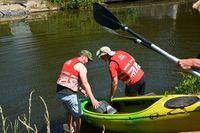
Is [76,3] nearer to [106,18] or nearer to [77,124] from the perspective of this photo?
[106,18]

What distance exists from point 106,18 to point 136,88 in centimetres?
220

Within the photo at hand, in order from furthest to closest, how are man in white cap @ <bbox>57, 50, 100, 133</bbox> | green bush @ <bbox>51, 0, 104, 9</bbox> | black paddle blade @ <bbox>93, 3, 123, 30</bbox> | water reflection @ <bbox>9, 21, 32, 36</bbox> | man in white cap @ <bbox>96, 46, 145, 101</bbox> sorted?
green bush @ <bbox>51, 0, 104, 9</bbox>
water reflection @ <bbox>9, 21, 32, 36</bbox>
black paddle blade @ <bbox>93, 3, 123, 30</bbox>
man in white cap @ <bbox>96, 46, 145, 101</bbox>
man in white cap @ <bbox>57, 50, 100, 133</bbox>

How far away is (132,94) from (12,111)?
3.80 metres

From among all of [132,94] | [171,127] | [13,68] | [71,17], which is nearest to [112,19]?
[132,94]

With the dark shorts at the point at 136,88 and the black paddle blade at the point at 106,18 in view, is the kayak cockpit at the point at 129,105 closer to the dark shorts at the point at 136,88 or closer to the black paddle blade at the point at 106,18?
the dark shorts at the point at 136,88

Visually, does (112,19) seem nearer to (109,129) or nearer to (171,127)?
(109,129)

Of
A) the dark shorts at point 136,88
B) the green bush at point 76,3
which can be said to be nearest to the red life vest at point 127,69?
the dark shorts at point 136,88

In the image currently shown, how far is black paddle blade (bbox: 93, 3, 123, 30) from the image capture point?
37.3 feet

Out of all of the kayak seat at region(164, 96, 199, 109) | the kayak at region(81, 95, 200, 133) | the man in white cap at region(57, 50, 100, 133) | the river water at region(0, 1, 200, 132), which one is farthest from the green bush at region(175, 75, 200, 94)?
the man in white cap at region(57, 50, 100, 133)

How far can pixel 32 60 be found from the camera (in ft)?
60.3

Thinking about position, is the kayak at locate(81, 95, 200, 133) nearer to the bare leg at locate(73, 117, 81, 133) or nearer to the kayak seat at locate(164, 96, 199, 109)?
the kayak seat at locate(164, 96, 199, 109)

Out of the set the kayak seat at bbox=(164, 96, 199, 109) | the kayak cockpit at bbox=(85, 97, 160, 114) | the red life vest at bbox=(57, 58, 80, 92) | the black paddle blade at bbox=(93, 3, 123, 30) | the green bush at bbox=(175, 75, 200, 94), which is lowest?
the kayak cockpit at bbox=(85, 97, 160, 114)

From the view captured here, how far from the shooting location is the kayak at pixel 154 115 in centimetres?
848

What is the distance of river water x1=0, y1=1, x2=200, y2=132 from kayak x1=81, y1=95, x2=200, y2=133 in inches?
71.9
